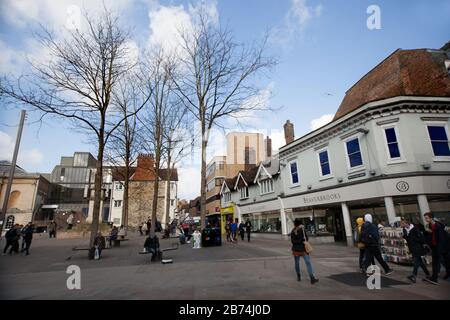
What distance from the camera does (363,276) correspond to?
24.8 feet

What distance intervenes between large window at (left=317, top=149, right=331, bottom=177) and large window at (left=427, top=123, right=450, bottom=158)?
5.85 m

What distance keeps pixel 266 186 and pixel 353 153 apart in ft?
38.6

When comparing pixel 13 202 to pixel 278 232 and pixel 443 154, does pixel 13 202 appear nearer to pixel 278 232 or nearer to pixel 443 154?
pixel 278 232

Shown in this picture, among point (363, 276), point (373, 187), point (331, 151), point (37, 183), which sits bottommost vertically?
point (363, 276)

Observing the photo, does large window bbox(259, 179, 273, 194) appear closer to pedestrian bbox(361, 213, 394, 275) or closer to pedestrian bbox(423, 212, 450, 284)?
pedestrian bbox(361, 213, 394, 275)

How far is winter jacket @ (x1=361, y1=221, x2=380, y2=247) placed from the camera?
299 inches

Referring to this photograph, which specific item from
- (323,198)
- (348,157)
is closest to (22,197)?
(323,198)

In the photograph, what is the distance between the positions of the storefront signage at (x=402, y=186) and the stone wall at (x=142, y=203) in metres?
39.7

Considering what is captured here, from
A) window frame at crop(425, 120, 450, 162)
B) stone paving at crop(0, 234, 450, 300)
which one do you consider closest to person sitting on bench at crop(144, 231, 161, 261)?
stone paving at crop(0, 234, 450, 300)

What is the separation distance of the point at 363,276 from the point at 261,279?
3268 millimetres

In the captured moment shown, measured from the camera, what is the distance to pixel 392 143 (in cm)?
1352

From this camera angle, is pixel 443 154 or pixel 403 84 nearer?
pixel 443 154

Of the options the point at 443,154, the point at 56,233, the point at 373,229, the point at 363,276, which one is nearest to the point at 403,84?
the point at 443,154

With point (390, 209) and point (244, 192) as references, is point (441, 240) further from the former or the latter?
point (244, 192)
